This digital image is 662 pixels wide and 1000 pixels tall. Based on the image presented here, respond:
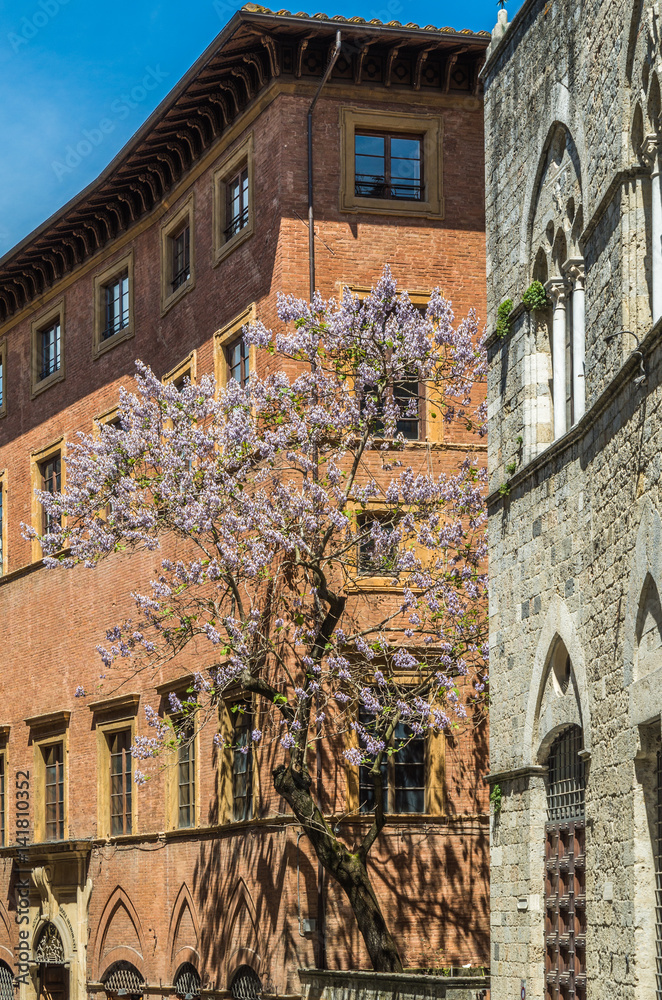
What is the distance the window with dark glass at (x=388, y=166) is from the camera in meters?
26.5

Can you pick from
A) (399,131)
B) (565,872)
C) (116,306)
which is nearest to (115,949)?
(116,306)

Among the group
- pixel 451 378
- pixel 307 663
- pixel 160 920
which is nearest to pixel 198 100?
pixel 451 378

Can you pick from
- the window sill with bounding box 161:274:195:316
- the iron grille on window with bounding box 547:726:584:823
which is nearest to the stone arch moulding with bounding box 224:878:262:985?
the iron grille on window with bounding box 547:726:584:823

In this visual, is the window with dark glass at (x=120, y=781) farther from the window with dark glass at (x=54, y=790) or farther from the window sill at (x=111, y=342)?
the window sill at (x=111, y=342)

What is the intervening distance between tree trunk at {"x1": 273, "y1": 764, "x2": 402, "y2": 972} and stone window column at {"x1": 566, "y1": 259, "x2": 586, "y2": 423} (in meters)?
7.72

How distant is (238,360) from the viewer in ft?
88.2

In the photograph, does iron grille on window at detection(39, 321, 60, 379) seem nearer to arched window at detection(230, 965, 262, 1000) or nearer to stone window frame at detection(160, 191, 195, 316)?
stone window frame at detection(160, 191, 195, 316)

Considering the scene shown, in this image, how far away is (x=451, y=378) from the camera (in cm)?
2350

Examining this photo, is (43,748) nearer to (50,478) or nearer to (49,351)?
(50,478)

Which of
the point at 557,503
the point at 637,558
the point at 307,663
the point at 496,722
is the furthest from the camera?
the point at 307,663

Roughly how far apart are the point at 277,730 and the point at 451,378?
17.9 feet

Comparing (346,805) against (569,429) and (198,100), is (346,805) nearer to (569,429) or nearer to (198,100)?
(569,429)

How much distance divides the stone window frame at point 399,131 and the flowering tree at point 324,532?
3.07m

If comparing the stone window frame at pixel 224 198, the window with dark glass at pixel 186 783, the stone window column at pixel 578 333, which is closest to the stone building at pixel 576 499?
the stone window column at pixel 578 333
